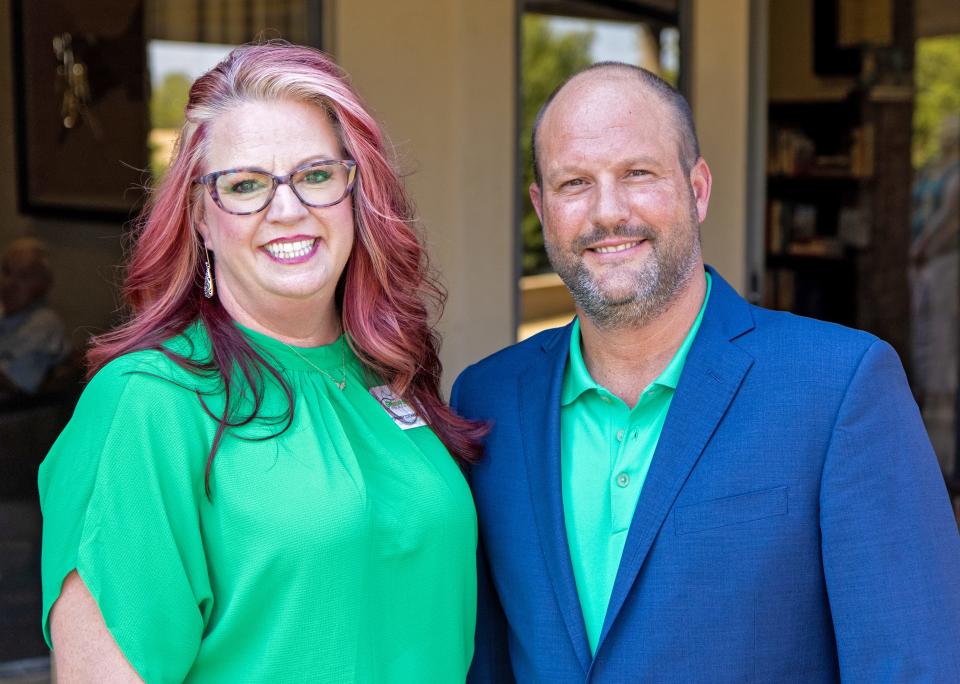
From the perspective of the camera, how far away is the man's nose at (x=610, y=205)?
1.97 metres

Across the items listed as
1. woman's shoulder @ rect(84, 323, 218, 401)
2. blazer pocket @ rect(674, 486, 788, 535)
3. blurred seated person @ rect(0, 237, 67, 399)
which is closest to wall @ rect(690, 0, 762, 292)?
blurred seated person @ rect(0, 237, 67, 399)

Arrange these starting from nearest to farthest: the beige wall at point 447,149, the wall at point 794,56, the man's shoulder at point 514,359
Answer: the man's shoulder at point 514,359 → the beige wall at point 447,149 → the wall at point 794,56

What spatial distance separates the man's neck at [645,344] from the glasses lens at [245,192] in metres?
0.58

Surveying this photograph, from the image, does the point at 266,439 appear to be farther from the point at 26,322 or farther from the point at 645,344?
the point at 26,322

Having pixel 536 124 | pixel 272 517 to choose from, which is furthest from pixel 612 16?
pixel 272 517

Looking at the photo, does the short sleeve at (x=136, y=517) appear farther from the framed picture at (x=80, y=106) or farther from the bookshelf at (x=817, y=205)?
the bookshelf at (x=817, y=205)

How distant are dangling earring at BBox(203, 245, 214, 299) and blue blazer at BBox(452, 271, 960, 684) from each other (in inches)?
27.7

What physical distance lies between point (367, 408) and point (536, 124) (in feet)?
1.99

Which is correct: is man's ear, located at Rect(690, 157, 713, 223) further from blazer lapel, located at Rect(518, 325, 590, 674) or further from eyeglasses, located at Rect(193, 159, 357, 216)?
eyeglasses, located at Rect(193, 159, 357, 216)

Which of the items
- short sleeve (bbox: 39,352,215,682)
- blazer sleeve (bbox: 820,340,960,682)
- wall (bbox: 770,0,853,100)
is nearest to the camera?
short sleeve (bbox: 39,352,215,682)

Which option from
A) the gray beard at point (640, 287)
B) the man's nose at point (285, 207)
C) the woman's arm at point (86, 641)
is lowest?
the woman's arm at point (86, 641)

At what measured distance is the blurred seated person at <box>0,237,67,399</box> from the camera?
368 centimetres

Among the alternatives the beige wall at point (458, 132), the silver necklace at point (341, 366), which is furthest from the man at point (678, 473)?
the beige wall at point (458, 132)

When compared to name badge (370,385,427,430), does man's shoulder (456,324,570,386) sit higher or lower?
higher
